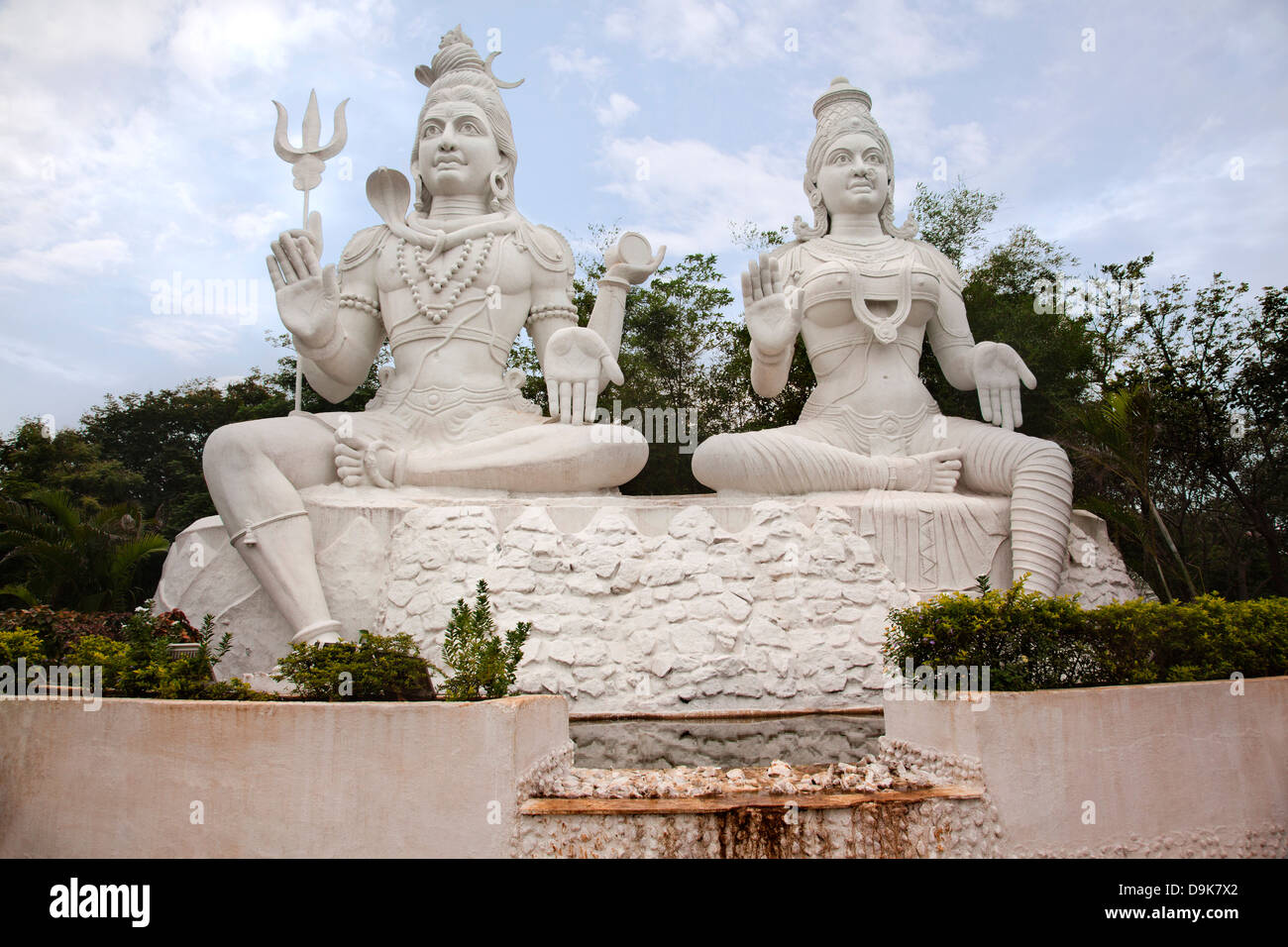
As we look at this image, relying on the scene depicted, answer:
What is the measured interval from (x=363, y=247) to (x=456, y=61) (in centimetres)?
165

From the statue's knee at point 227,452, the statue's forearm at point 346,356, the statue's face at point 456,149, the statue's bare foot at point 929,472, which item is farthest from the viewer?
the statue's face at point 456,149

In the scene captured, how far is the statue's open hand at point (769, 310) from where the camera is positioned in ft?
21.5

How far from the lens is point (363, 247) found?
731 centimetres

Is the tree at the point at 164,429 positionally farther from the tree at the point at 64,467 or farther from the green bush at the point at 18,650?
the green bush at the point at 18,650

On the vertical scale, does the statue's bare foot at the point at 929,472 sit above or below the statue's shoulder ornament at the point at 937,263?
below

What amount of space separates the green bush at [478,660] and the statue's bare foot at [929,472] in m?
3.34

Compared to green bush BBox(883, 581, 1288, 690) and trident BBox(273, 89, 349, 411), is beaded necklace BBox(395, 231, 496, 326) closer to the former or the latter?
trident BBox(273, 89, 349, 411)

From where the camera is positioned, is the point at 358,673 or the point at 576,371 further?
the point at 576,371

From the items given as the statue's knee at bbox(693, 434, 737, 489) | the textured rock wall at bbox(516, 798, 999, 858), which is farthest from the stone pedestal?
the textured rock wall at bbox(516, 798, 999, 858)

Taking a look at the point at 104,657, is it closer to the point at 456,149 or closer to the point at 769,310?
the point at 769,310

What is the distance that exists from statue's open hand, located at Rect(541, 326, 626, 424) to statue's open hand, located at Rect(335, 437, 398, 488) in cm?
112

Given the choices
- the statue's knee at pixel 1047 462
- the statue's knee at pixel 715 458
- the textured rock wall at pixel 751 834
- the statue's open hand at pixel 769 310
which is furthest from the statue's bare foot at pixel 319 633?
the statue's knee at pixel 1047 462

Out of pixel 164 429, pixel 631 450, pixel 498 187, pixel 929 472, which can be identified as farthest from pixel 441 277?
pixel 164 429

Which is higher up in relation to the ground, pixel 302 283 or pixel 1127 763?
pixel 302 283
